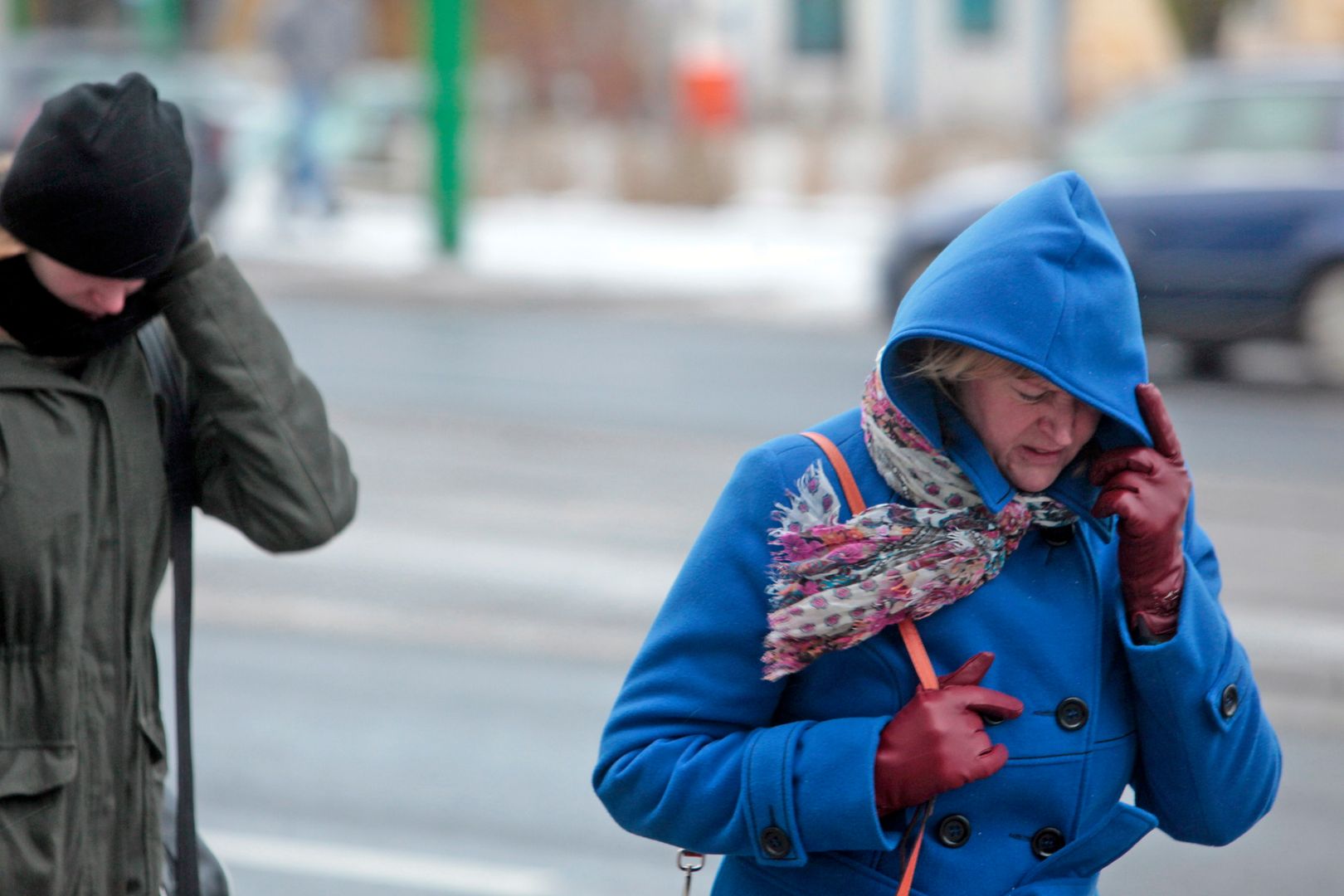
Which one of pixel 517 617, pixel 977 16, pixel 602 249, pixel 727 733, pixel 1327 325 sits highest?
pixel 977 16

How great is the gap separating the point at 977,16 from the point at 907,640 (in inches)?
1342

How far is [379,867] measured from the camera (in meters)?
4.83

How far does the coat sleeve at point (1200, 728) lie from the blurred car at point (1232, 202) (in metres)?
9.28

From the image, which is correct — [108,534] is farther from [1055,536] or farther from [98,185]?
[1055,536]

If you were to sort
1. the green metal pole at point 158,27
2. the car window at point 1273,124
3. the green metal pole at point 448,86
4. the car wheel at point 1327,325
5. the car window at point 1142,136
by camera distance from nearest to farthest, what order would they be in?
the car wheel at point 1327,325 → the car window at point 1273,124 → the car window at point 1142,136 → the green metal pole at point 448,86 → the green metal pole at point 158,27

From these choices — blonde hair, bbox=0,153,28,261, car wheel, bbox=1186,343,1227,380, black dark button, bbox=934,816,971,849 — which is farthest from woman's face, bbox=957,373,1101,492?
car wheel, bbox=1186,343,1227,380

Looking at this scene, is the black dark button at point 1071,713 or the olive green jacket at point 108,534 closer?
the black dark button at point 1071,713

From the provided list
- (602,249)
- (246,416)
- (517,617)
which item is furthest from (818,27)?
(246,416)

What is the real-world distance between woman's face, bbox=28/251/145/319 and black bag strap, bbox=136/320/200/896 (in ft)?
0.54

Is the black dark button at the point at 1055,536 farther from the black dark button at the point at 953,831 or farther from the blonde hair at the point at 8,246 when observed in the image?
the blonde hair at the point at 8,246

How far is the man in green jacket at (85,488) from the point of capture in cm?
240

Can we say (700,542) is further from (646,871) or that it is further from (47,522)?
(646,871)

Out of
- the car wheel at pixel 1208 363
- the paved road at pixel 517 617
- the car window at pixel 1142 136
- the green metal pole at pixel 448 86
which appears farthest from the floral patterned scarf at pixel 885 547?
the green metal pole at pixel 448 86

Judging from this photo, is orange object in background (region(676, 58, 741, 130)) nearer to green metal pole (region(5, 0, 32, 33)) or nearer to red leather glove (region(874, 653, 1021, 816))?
green metal pole (region(5, 0, 32, 33))
